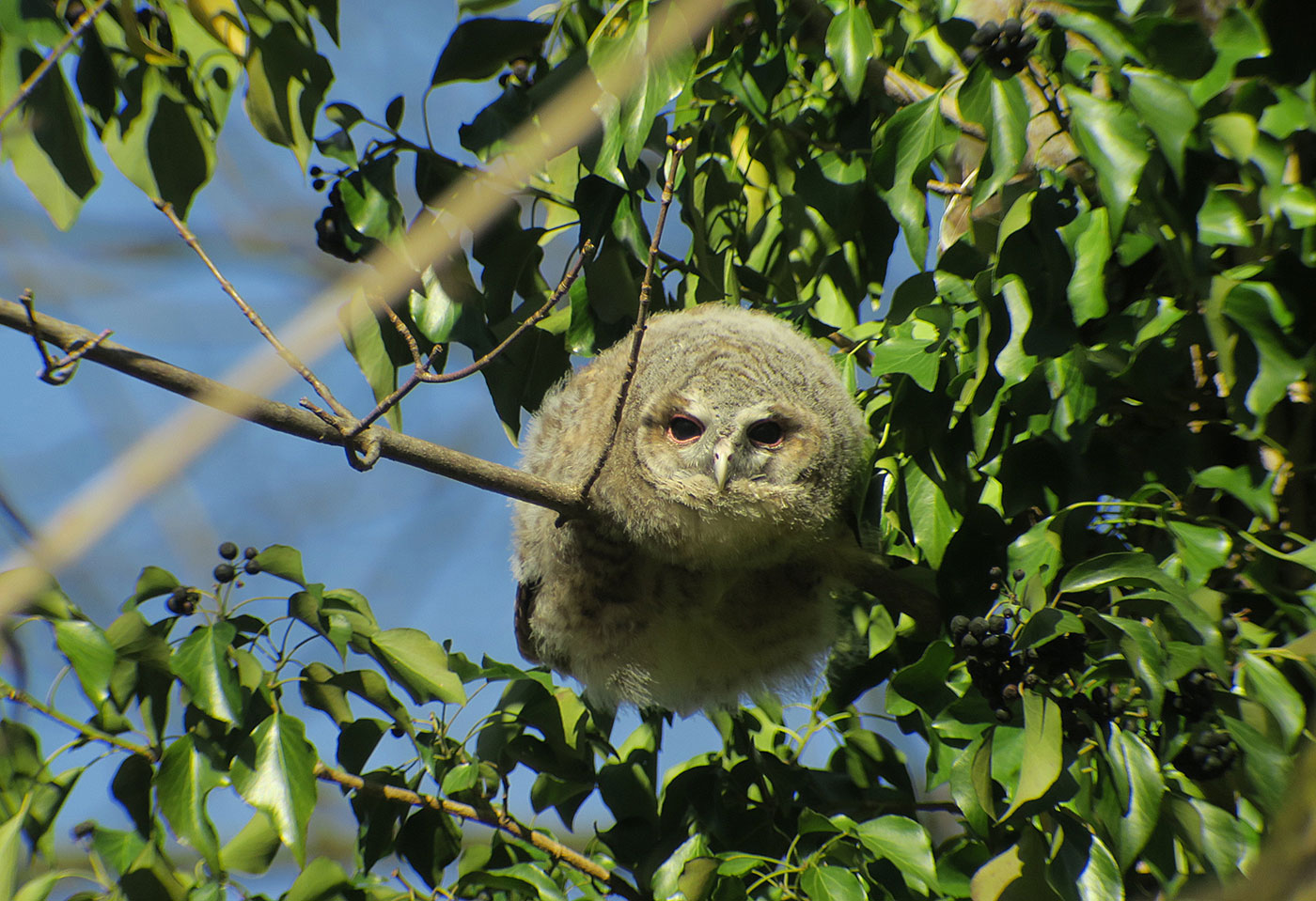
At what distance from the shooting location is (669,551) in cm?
298

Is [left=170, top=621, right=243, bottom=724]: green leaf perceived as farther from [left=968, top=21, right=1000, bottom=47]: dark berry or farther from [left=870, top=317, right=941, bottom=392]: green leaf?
[left=968, top=21, right=1000, bottom=47]: dark berry

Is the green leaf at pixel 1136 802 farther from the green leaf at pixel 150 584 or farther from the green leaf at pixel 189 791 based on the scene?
the green leaf at pixel 150 584

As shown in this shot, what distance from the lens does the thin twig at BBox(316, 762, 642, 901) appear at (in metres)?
2.67

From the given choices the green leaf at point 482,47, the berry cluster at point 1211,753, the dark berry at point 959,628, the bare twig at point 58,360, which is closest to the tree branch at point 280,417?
the bare twig at point 58,360

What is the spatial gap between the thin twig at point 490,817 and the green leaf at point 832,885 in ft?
2.26

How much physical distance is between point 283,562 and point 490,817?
858mm

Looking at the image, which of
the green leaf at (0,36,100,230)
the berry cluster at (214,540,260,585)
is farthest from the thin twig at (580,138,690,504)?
the green leaf at (0,36,100,230)

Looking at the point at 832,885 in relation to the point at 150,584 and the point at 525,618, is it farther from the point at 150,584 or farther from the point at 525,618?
the point at 525,618

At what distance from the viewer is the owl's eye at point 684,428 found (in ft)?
10.0

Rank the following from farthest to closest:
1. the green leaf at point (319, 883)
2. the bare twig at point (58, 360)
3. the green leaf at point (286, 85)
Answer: the green leaf at point (286, 85)
the green leaf at point (319, 883)
the bare twig at point (58, 360)

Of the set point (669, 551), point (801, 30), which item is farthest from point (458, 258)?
point (801, 30)

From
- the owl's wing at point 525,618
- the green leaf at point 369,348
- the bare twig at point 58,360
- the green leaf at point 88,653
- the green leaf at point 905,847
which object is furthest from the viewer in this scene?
the owl's wing at point 525,618

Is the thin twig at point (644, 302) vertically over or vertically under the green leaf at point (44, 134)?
under

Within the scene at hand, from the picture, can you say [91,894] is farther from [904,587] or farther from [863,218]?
[863,218]
